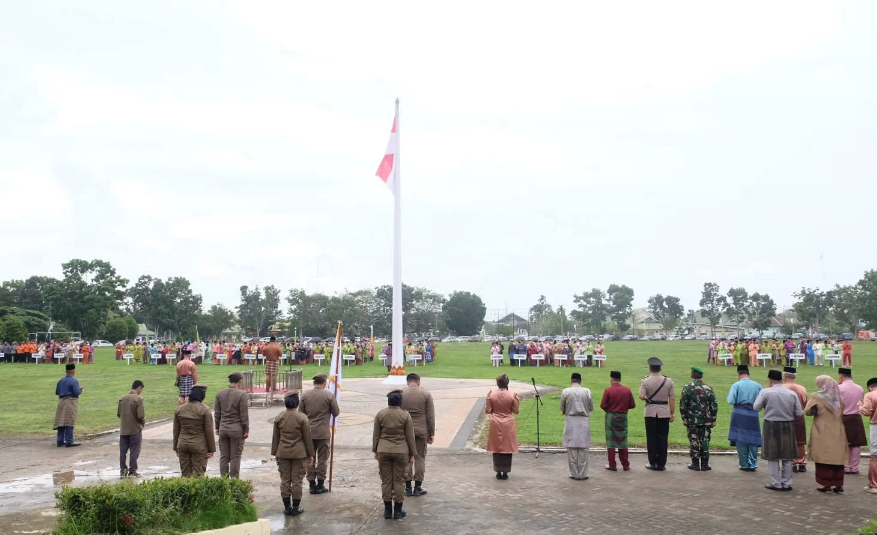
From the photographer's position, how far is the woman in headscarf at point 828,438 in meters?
8.89

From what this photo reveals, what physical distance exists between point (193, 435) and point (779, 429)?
8299 millimetres

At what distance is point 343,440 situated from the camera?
42.4 feet

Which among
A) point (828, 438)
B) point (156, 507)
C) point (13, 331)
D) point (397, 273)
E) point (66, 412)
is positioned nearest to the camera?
point (156, 507)

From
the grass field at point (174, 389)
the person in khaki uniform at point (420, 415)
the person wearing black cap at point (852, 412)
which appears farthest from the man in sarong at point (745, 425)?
the person in khaki uniform at point (420, 415)

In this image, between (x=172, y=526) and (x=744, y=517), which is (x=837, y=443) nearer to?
(x=744, y=517)

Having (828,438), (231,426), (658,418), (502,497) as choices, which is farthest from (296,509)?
(828,438)

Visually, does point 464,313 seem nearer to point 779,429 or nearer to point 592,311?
point 592,311

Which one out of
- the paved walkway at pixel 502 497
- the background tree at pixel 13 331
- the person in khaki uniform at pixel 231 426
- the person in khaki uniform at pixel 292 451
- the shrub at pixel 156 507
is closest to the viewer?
the shrub at pixel 156 507

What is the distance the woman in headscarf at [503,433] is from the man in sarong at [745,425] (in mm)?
3606

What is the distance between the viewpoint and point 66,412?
41.2ft

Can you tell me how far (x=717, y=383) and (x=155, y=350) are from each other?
31.4 m

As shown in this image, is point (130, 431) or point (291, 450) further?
point (130, 431)

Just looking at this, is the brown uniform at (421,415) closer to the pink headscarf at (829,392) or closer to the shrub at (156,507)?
the shrub at (156,507)

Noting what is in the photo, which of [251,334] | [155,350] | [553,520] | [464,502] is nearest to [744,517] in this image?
[553,520]
